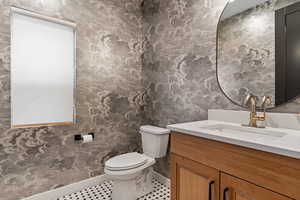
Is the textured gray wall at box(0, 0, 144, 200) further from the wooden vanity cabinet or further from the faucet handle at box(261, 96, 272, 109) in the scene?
the faucet handle at box(261, 96, 272, 109)

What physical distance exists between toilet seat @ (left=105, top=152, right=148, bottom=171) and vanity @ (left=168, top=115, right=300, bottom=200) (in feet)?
1.67

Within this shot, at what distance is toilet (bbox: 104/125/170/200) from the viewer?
5.12 feet

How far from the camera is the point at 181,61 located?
1.83 m

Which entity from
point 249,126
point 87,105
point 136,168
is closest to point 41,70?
point 87,105

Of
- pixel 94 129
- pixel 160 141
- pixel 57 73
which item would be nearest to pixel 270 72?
pixel 160 141

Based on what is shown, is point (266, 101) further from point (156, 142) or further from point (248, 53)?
point (156, 142)

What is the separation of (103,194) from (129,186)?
1.23 feet

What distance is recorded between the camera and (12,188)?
1.53 m

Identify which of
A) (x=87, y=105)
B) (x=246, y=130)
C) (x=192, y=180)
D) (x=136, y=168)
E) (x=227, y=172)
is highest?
(x=87, y=105)

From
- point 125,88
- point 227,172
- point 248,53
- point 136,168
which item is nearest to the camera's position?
point 227,172

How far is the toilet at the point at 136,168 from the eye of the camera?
1561 mm

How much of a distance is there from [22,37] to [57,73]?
1.39 ft

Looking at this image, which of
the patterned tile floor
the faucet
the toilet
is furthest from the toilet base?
the faucet

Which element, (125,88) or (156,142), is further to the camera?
(125,88)
